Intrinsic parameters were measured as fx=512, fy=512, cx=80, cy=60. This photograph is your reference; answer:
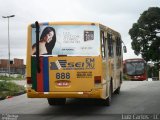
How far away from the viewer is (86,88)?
53.4ft

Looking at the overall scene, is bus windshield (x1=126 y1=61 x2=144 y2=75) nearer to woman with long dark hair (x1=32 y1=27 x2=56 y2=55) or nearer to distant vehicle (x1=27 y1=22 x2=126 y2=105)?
distant vehicle (x1=27 y1=22 x2=126 y2=105)

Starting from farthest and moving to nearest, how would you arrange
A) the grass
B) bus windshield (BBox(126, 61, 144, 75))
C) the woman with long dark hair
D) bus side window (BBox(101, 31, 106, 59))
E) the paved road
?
bus windshield (BBox(126, 61, 144, 75)), the grass, bus side window (BBox(101, 31, 106, 59)), the woman with long dark hair, the paved road

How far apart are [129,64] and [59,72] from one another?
43144 mm

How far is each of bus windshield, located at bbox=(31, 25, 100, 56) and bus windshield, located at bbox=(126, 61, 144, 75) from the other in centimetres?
4285

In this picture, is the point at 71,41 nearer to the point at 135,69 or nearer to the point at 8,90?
the point at 8,90

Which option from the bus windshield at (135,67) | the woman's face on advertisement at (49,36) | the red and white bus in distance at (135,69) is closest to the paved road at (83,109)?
the woman's face on advertisement at (49,36)

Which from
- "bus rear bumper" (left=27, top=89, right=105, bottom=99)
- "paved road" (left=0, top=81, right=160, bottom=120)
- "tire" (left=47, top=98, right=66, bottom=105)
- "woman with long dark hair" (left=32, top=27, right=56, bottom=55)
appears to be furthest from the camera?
"tire" (left=47, top=98, right=66, bottom=105)

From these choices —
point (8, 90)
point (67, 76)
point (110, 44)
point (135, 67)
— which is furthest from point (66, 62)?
point (135, 67)

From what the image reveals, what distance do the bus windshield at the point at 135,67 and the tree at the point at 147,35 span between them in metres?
13.7

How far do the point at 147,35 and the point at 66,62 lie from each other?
199 ft

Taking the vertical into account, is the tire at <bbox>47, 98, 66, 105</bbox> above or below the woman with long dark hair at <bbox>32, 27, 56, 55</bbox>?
below

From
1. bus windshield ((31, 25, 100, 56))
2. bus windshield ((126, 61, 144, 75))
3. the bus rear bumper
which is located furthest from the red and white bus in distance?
the bus rear bumper

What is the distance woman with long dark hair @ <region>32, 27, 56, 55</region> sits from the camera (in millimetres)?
16547

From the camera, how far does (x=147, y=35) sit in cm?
7588
